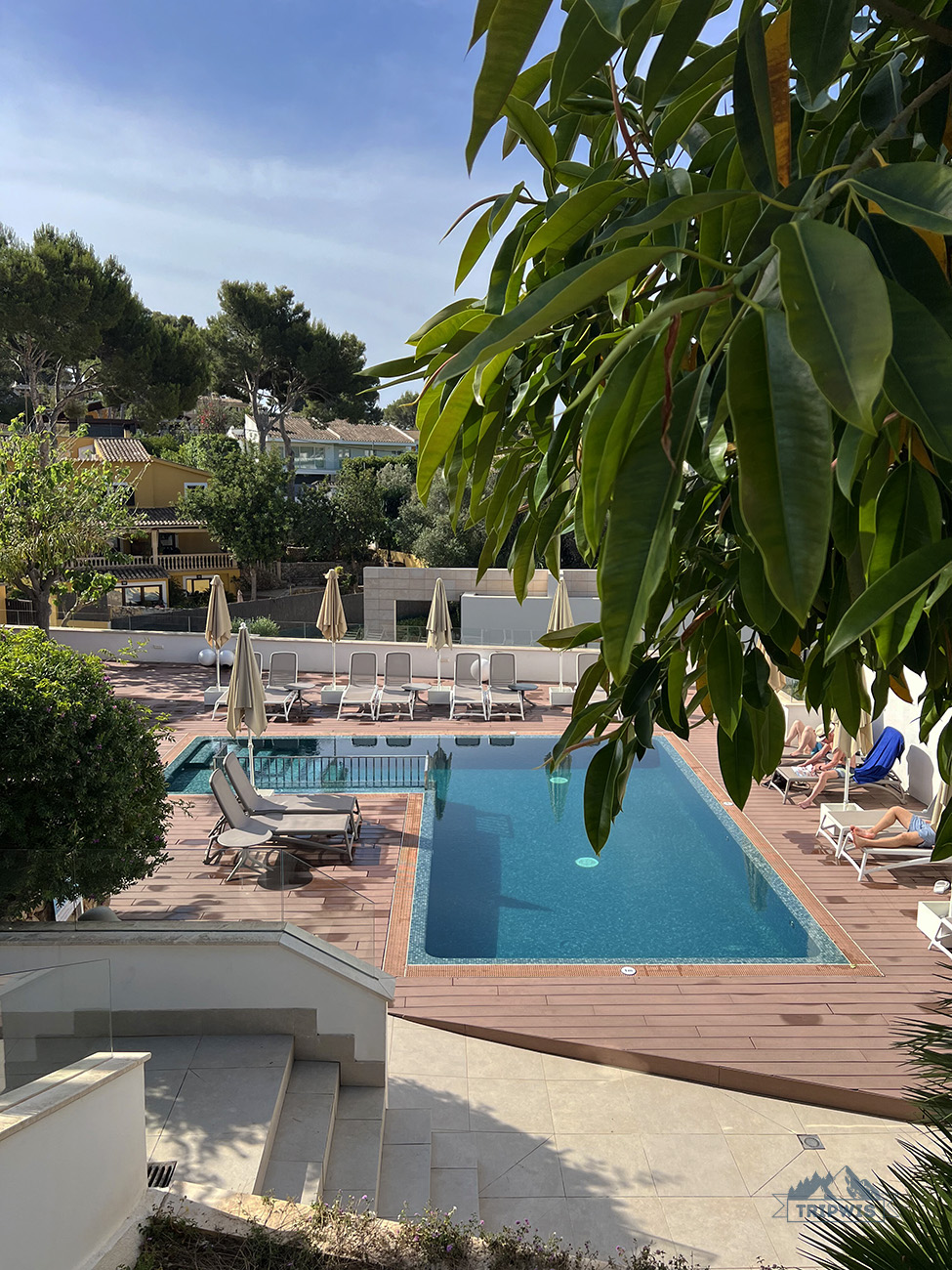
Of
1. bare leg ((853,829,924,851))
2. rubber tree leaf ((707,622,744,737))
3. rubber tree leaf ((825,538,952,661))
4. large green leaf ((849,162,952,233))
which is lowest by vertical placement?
bare leg ((853,829,924,851))

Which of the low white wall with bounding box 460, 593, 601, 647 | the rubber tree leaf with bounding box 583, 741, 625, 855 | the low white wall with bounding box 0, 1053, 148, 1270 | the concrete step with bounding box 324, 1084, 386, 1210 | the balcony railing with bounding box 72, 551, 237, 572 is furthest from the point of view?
the balcony railing with bounding box 72, 551, 237, 572

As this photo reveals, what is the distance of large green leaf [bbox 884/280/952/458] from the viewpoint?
72 centimetres

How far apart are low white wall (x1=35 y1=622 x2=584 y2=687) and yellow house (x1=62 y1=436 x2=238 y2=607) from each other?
41.3 ft

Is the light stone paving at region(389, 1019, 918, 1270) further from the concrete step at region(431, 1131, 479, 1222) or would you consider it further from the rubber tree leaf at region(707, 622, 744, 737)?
the rubber tree leaf at region(707, 622, 744, 737)

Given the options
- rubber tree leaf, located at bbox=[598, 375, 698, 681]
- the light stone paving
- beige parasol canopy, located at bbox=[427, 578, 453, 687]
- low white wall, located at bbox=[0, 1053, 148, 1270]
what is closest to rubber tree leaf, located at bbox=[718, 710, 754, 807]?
rubber tree leaf, located at bbox=[598, 375, 698, 681]

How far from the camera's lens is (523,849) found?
427 inches

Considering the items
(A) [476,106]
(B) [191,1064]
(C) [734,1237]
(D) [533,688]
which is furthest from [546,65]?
(D) [533,688]

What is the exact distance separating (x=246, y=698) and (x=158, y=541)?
1130 inches

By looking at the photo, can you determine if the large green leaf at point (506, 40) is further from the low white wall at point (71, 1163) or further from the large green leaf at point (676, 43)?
the low white wall at point (71, 1163)

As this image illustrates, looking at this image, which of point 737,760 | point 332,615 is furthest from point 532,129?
point 332,615

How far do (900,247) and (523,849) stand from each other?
10392 millimetres

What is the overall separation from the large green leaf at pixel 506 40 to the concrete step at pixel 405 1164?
16.9ft

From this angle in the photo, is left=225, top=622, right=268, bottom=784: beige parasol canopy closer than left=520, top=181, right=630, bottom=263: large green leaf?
No

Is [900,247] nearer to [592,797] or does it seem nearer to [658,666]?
[658,666]
